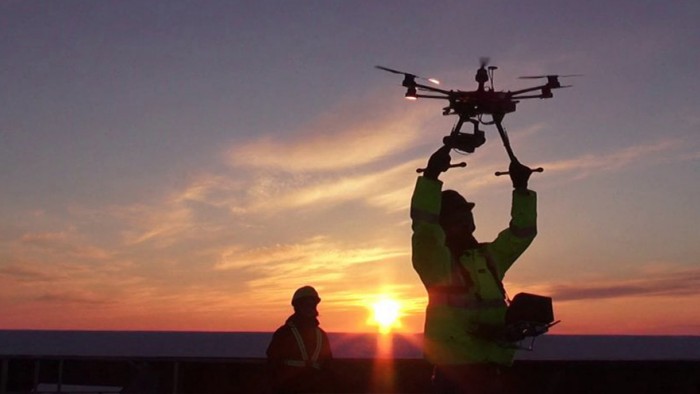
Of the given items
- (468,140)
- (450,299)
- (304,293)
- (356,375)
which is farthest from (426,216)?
(356,375)

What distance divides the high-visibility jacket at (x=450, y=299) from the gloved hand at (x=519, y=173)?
83cm

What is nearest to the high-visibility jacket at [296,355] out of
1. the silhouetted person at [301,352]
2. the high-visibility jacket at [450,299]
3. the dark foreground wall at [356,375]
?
the silhouetted person at [301,352]

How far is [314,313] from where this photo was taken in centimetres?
866

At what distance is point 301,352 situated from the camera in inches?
332

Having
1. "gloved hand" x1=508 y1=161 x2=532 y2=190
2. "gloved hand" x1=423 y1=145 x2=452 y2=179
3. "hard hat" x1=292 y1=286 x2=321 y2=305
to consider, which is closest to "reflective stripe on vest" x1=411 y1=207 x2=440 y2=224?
"gloved hand" x1=423 y1=145 x2=452 y2=179

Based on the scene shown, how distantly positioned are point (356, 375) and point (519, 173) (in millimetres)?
4958

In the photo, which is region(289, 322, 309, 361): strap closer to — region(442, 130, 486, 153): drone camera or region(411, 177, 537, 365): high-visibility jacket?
region(411, 177, 537, 365): high-visibility jacket

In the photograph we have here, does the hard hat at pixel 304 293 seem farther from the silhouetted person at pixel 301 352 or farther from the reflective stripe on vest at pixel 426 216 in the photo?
the reflective stripe on vest at pixel 426 216

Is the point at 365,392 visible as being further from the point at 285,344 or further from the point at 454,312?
the point at 454,312

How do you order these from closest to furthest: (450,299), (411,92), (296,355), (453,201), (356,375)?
(450,299)
(453,201)
(296,355)
(411,92)
(356,375)

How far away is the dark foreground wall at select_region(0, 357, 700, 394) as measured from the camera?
11.1m

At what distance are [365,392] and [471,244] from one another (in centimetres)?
490

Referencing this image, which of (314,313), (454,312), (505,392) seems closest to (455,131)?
(454,312)

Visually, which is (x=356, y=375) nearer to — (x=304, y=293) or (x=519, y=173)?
(x=304, y=293)
